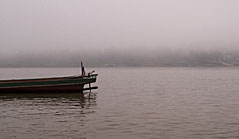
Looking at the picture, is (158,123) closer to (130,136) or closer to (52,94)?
(130,136)

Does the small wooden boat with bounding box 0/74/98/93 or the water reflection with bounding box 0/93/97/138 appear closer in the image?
the water reflection with bounding box 0/93/97/138

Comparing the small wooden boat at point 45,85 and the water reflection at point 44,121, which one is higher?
the small wooden boat at point 45,85

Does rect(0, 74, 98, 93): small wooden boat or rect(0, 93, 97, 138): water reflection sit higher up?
rect(0, 74, 98, 93): small wooden boat

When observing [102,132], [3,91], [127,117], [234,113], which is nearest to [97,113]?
[127,117]

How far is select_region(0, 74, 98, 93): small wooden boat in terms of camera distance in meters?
27.1

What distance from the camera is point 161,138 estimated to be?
36.6 feet

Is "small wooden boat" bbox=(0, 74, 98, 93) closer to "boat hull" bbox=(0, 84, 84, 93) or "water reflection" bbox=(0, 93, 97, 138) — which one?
"boat hull" bbox=(0, 84, 84, 93)

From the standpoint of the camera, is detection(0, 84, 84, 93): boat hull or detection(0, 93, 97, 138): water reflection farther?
detection(0, 84, 84, 93): boat hull

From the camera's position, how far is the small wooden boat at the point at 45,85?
27.1m

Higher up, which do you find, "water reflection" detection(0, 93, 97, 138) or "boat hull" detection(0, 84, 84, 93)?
"boat hull" detection(0, 84, 84, 93)

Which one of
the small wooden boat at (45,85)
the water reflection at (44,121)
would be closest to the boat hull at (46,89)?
the small wooden boat at (45,85)

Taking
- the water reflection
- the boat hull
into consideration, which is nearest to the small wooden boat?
the boat hull

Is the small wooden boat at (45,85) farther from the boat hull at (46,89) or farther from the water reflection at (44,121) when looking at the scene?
the water reflection at (44,121)

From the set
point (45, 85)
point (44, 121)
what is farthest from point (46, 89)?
point (44, 121)
